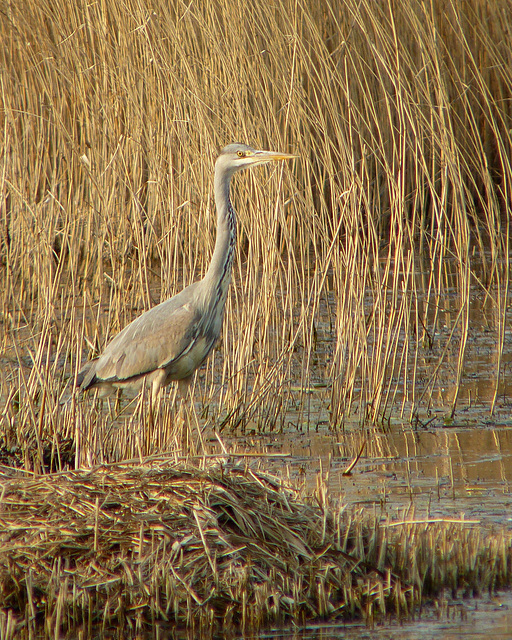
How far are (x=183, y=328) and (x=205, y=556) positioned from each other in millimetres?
2247

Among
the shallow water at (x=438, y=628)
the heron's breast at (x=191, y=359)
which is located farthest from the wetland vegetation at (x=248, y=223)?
the shallow water at (x=438, y=628)

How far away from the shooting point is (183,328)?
18.6 feet

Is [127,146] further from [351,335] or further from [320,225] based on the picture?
[351,335]

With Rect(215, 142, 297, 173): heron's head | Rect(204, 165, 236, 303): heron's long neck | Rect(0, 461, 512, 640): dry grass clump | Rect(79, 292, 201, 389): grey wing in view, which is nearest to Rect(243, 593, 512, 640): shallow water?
Rect(0, 461, 512, 640): dry grass clump

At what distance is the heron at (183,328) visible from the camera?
5656 mm

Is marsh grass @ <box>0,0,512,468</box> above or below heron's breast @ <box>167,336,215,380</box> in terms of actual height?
above

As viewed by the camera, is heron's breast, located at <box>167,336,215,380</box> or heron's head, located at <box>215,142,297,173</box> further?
heron's breast, located at <box>167,336,215,380</box>

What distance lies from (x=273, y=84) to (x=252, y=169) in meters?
0.52

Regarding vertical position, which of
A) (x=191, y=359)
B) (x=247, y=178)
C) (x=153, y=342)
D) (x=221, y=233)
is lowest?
(x=191, y=359)

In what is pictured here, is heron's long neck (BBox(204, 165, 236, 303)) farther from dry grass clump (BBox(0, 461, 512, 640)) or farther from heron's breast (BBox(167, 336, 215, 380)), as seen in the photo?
dry grass clump (BBox(0, 461, 512, 640))

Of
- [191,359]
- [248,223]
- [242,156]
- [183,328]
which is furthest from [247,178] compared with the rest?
[191,359]

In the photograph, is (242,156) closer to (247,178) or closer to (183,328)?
(247,178)

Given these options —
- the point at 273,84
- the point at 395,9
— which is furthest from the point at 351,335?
the point at 395,9

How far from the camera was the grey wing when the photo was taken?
5672 millimetres
